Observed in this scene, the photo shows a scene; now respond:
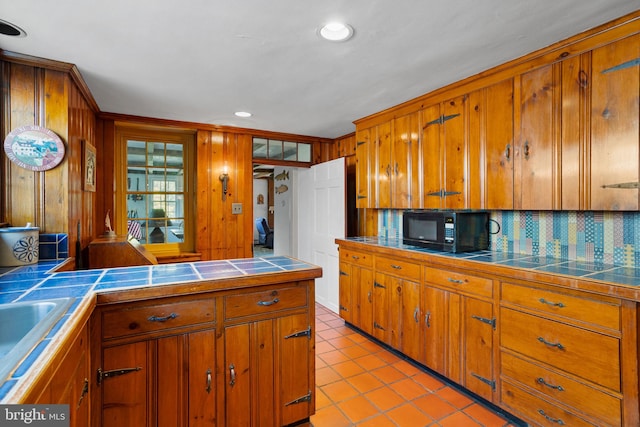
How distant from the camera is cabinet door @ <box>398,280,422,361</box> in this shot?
104 inches

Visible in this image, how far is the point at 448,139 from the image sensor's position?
9.13ft

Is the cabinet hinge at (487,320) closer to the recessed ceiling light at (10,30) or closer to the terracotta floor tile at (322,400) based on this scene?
the terracotta floor tile at (322,400)

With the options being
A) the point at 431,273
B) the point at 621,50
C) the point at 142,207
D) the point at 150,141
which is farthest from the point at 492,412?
the point at 150,141

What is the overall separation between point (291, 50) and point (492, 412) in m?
2.73

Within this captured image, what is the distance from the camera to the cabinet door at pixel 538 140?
209 cm

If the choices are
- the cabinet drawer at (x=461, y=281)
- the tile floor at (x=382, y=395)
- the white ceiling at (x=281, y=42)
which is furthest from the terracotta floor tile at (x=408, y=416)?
the white ceiling at (x=281, y=42)

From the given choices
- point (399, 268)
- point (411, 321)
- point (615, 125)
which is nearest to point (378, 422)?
point (411, 321)

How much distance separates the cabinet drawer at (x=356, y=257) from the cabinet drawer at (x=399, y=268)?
0.14 meters

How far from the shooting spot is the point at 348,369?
2684mm

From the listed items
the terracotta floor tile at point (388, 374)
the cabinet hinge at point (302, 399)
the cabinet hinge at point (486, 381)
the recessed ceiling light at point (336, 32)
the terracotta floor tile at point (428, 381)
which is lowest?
the terracotta floor tile at point (428, 381)

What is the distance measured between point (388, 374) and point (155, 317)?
1.90m

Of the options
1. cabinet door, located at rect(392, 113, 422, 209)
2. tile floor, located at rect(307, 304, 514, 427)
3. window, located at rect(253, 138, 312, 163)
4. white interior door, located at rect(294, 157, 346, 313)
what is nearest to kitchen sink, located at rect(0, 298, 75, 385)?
tile floor, located at rect(307, 304, 514, 427)

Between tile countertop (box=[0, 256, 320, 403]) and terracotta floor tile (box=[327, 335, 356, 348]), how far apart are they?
4.62 feet

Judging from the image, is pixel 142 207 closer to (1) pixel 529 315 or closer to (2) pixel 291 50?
(2) pixel 291 50
